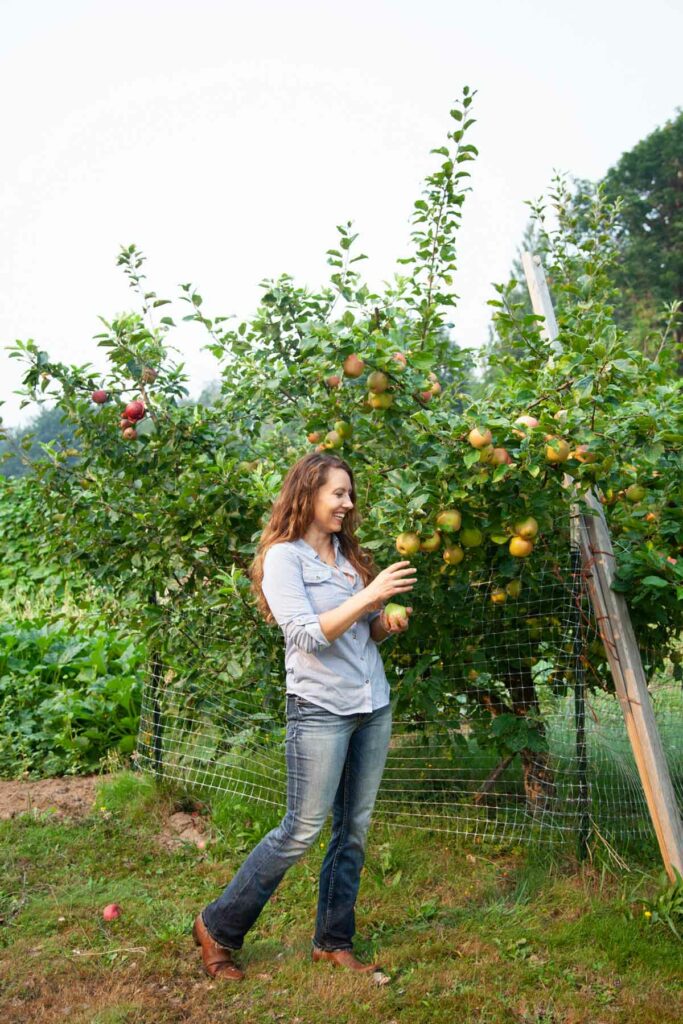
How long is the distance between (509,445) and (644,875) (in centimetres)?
153

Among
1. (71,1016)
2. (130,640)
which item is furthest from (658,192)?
(71,1016)

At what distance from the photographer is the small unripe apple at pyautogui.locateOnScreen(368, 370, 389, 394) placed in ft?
8.75

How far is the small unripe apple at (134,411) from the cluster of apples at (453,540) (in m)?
1.30

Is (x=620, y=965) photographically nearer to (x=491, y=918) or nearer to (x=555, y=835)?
(x=491, y=918)

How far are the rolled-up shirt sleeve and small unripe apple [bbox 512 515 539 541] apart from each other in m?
0.69

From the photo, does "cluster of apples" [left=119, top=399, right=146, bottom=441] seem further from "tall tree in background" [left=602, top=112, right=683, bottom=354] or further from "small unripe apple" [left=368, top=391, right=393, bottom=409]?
"tall tree in background" [left=602, top=112, right=683, bottom=354]

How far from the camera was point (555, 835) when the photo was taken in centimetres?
337

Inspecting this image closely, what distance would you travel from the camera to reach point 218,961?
2.65 meters

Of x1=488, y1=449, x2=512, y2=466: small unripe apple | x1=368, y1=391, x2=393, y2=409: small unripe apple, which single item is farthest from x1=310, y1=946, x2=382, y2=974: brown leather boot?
x1=368, y1=391, x2=393, y2=409: small unripe apple

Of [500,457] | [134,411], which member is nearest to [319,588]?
[500,457]

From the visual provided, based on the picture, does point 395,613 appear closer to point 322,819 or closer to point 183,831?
point 322,819

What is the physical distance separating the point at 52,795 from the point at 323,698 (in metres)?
2.41

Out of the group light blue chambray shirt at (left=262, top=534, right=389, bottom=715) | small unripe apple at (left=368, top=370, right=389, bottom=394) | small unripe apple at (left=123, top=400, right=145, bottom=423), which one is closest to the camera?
light blue chambray shirt at (left=262, top=534, right=389, bottom=715)

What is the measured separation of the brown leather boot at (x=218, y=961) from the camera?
264cm
